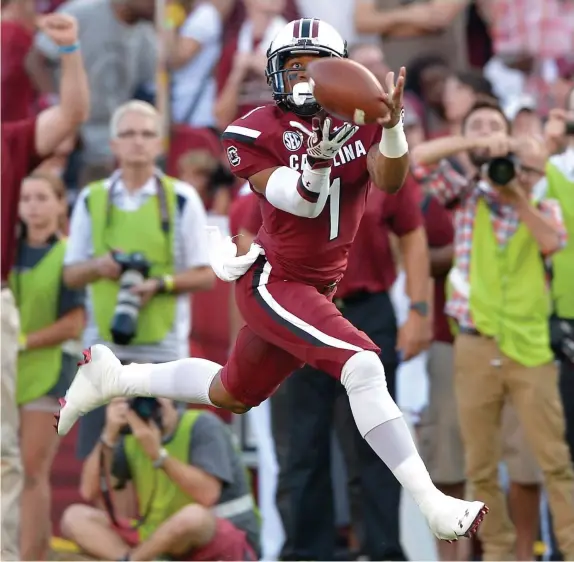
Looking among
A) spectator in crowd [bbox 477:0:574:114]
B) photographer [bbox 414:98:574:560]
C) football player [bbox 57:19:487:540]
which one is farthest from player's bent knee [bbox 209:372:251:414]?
spectator in crowd [bbox 477:0:574:114]

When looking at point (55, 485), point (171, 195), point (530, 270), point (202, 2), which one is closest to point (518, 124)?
point (530, 270)

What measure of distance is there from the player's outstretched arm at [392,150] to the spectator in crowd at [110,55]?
4.09 m

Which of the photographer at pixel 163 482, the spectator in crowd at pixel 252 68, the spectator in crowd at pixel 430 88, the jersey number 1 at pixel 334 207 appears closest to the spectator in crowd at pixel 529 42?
the spectator in crowd at pixel 430 88

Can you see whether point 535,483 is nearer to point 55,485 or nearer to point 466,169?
point 466,169

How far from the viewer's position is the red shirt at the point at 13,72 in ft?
23.4

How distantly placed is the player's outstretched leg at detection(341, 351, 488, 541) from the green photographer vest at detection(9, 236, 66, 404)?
8.41 feet

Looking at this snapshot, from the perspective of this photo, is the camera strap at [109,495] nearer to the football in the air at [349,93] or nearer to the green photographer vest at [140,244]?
the green photographer vest at [140,244]

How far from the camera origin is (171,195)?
22.3 ft

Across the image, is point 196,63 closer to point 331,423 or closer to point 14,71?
point 14,71

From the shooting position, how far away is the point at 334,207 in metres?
4.79

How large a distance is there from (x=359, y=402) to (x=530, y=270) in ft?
6.28

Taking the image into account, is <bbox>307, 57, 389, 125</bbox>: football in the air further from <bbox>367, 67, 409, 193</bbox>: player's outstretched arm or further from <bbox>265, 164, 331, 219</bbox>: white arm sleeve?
<bbox>265, 164, 331, 219</bbox>: white arm sleeve

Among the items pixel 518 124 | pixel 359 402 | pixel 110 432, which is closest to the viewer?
pixel 359 402

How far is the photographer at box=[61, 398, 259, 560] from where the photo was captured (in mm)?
6212
